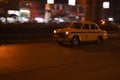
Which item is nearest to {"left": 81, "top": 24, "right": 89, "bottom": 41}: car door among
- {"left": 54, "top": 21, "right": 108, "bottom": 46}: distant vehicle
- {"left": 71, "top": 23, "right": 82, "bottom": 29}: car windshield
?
{"left": 54, "top": 21, "right": 108, "bottom": 46}: distant vehicle

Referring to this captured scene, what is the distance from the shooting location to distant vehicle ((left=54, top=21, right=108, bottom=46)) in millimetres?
20938

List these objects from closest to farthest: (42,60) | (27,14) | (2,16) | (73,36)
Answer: (42,60) < (73,36) < (2,16) < (27,14)

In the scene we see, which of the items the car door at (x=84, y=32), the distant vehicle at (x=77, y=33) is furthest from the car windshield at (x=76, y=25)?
the car door at (x=84, y=32)

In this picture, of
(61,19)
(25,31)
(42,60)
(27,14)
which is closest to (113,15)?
(61,19)

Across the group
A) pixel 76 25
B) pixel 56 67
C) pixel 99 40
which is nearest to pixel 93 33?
pixel 99 40

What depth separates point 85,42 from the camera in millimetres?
23406

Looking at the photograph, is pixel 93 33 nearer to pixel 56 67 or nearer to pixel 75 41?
pixel 75 41

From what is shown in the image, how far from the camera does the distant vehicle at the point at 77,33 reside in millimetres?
20938

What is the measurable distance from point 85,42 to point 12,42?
Result: 525cm

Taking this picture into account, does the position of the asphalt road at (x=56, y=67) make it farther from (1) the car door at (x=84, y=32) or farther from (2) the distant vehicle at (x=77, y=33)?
(1) the car door at (x=84, y=32)

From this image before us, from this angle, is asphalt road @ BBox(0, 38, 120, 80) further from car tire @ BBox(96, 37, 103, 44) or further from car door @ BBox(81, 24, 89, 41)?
car tire @ BBox(96, 37, 103, 44)

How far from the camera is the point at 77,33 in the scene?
21.3 m

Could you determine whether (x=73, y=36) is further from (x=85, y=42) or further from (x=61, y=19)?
(x=61, y=19)

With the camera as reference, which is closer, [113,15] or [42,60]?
[42,60]
